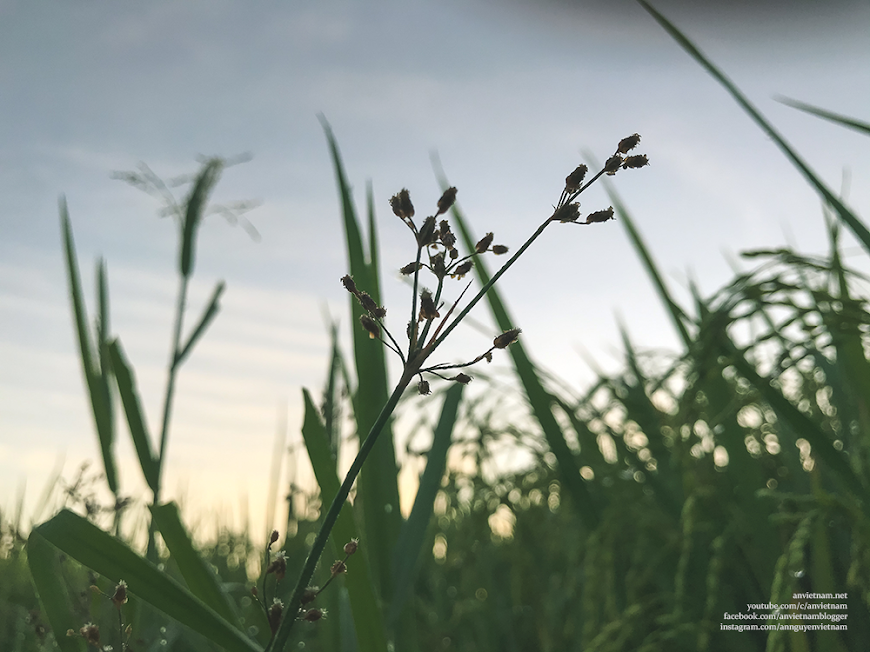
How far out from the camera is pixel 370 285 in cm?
110

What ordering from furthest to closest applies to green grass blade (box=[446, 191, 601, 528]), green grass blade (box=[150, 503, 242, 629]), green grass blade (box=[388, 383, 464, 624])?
green grass blade (box=[446, 191, 601, 528]), green grass blade (box=[388, 383, 464, 624]), green grass blade (box=[150, 503, 242, 629])

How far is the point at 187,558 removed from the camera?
637mm

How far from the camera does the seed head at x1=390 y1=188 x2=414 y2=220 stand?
19.8 inches

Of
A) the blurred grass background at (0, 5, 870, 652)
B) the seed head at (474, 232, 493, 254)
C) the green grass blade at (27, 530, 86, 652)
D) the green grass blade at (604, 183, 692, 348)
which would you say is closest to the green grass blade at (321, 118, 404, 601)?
the blurred grass background at (0, 5, 870, 652)

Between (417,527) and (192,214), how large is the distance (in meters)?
0.92

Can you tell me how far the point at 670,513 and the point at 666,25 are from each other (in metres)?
1.01

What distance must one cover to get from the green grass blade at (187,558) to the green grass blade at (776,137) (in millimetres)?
964

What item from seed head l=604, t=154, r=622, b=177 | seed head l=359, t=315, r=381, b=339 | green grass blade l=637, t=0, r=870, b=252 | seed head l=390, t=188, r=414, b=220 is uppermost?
green grass blade l=637, t=0, r=870, b=252

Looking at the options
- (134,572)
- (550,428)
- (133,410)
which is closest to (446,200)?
(134,572)

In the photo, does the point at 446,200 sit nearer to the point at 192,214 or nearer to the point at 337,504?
the point at 337,504

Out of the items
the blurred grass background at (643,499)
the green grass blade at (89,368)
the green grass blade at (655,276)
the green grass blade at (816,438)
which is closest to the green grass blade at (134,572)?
the blurred grass background at (643,499)

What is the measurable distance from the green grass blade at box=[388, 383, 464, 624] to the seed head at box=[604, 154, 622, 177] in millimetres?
563

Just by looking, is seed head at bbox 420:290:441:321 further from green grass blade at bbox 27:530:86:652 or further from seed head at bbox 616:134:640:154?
green grass blade at bbox 27:530:86:652

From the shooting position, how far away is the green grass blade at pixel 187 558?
2.08 ft
